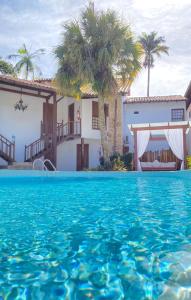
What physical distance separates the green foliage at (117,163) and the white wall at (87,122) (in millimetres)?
2916

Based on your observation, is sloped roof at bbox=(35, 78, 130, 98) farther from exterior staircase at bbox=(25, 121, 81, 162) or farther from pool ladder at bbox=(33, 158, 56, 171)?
pool ladder at bbox=(33, 158, 56, 171)

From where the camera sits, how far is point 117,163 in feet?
57.7

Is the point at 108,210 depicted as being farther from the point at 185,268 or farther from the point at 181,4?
the point at 181,4

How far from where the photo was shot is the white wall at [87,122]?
2075 cm

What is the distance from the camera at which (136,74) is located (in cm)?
1734

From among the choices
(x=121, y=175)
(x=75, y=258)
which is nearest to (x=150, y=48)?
(x=121, y=175)

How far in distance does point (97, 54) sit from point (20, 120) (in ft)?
19.1

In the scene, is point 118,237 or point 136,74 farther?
point 136,74

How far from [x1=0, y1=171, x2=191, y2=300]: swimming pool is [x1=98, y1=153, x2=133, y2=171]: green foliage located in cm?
1063

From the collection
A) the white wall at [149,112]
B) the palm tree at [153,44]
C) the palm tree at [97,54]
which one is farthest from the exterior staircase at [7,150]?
the palm tree at [153,44]

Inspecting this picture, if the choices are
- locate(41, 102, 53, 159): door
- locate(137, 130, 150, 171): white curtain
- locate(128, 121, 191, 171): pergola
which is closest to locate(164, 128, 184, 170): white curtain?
locate(128, 121, 191, 171): pergola

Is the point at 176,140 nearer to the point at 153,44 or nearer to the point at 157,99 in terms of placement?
the point at 157,99

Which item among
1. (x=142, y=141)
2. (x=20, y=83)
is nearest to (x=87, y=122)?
(x=142, y=141)

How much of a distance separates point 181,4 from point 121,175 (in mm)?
7140
